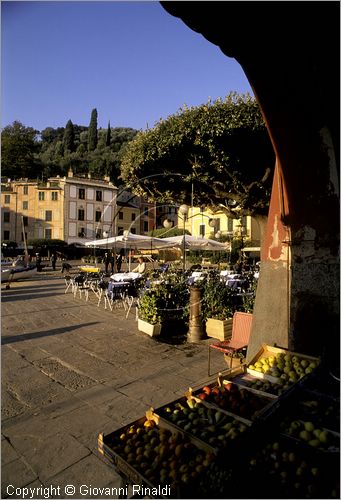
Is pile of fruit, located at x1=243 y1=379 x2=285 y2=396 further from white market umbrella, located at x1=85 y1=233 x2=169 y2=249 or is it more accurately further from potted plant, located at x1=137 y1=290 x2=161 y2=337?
white market umbrella, located at x1=85 y1=233 x2=169 y2=249

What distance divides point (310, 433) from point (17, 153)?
6054 cm

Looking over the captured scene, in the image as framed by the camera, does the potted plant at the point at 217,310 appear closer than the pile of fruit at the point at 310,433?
No

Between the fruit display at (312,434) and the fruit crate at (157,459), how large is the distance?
60cm

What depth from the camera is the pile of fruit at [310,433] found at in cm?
200

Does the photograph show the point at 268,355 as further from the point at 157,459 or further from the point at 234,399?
the point at 157,459

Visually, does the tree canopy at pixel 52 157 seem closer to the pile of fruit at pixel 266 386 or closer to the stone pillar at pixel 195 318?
the stone pillar at pixel 195 318

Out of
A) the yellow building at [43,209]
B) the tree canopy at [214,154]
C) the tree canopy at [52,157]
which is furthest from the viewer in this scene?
the tree canopy at [52,157]

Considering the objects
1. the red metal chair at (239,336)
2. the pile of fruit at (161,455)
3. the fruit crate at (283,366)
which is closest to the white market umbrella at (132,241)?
the red metal chair at (239,336)

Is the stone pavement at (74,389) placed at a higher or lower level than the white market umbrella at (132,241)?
lower

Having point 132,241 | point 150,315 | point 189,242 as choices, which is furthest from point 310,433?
point 189,242

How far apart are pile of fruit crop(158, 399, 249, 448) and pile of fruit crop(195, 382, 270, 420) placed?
119mm

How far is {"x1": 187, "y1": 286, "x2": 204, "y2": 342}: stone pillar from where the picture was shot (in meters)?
6.40

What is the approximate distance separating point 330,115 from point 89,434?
13.1 feet

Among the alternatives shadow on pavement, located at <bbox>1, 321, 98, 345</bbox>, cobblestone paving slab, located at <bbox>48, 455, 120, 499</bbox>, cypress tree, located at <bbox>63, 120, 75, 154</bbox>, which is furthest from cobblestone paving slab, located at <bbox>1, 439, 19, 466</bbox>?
cypress tree, located at <bbox>63, 120, 75, 154</bbox>
